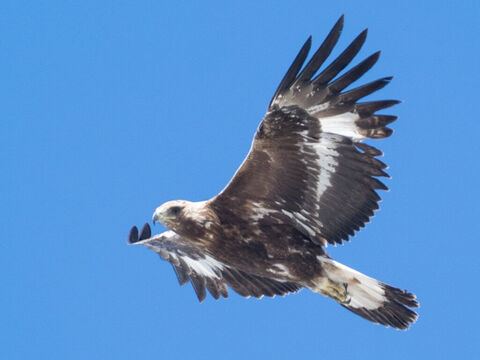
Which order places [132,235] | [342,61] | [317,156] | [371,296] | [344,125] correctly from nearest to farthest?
[342,61]
[344,125]
[317,156]
[371,296]
[132,235]

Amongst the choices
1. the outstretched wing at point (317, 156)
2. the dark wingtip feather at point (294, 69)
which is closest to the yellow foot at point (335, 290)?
the outstretched wing at point (317, 156)

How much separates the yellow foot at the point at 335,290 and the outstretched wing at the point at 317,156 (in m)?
0.54

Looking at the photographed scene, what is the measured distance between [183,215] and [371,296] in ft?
7.88

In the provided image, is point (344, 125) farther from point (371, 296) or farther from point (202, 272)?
point (202, 272)

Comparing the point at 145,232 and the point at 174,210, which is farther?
the point at 145,232

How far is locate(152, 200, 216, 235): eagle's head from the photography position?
9562 mm

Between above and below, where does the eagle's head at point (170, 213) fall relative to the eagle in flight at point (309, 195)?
above

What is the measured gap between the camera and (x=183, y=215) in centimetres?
964

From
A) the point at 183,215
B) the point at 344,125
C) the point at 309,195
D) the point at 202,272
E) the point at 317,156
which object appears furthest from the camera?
the point at 202,272

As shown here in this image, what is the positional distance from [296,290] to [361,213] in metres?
1.74

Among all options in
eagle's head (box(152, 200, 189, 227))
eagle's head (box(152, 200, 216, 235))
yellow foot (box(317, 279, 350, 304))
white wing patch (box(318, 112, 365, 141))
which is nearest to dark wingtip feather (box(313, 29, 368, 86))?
white wing patch (box(318, 112, 365, 141))

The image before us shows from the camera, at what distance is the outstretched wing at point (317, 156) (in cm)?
874

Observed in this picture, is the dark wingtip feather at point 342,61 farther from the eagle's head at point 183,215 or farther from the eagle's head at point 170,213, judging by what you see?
the eagle's head at point 170,213

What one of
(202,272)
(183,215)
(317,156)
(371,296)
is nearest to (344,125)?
(317,156)
